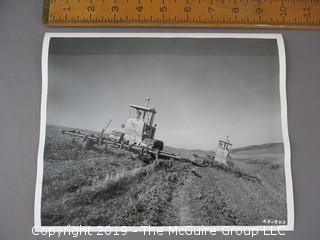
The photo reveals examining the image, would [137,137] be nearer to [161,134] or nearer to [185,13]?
[161,134]

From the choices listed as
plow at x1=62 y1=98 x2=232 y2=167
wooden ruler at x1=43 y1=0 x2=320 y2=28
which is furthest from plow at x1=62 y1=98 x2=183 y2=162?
wooden ruler at x1=43 y1=0 x2=320 y2=28

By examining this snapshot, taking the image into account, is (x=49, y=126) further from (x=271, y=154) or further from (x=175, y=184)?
(x=271, y=154)

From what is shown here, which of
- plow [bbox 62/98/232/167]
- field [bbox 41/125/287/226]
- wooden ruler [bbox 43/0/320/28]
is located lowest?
field [bbox 41/125/287/226]

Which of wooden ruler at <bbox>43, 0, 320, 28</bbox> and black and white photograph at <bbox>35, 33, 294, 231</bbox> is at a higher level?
wooden ruler at <bbox>43, 0, 320, 28</bbox>

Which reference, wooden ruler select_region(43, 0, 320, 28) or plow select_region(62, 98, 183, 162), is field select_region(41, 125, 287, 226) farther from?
wooden ruler select_region(43, 0, 320, 28)

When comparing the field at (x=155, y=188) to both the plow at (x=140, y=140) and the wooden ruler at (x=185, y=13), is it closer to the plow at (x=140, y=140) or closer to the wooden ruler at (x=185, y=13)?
the plow at (x=140, y=140)

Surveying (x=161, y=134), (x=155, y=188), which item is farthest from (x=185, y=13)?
(x=155, y=188)
